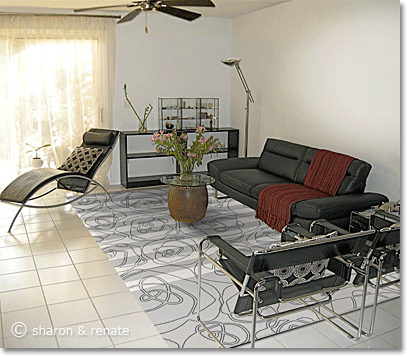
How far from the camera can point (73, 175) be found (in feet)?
16.7

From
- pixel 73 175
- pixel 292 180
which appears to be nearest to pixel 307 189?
pixel 292 180

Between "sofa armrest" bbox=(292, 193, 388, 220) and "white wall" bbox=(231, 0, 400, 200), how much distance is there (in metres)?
0.33

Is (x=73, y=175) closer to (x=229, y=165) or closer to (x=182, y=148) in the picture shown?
(x=182, y=148)

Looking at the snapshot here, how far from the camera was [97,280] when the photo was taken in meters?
3.54

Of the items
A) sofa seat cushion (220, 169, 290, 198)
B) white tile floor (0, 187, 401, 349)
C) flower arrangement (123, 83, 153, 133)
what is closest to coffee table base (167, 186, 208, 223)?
sofa seat cushion (220, 169, 290, 198)

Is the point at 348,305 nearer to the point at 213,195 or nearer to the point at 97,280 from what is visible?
the point at 97,280

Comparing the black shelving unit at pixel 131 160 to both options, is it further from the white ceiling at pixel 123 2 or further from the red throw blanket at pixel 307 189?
the red throw blanket at pixel 307 189

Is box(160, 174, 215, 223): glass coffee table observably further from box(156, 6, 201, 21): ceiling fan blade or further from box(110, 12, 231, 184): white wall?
box(110, 12, 231, 184): white wall

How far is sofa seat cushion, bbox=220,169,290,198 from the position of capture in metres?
5.07

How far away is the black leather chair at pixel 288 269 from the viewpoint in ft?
8.04

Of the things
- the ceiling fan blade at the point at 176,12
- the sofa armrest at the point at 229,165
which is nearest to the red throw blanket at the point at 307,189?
the sofa armrest at the point at 229,165

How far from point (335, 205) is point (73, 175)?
2.85m

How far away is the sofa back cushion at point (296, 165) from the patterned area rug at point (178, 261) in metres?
0.65

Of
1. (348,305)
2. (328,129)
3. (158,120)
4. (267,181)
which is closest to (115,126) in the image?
(158,120)
